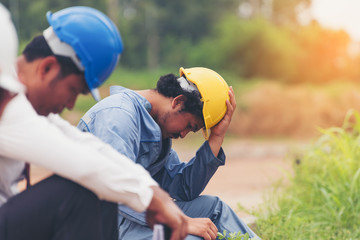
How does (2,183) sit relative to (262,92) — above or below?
above

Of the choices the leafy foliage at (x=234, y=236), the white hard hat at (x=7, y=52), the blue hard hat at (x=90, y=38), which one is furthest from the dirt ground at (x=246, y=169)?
the white hard hat at (x=7, y=52)

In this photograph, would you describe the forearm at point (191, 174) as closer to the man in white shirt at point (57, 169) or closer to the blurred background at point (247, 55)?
the man in white shirt at point (57, 169)

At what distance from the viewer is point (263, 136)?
13352 mm

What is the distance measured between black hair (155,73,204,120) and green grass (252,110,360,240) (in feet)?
3.99

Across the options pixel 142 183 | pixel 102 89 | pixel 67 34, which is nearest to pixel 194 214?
pixel 142 183

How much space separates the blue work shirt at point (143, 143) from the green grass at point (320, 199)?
0.85m

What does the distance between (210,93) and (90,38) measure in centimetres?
102

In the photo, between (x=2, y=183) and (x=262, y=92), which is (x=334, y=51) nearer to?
(x=262, y=92)

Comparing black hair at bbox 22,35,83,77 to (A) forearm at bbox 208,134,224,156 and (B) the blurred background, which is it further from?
(B) the blurred background

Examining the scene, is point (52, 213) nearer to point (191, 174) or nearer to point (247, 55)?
point (191, 174)

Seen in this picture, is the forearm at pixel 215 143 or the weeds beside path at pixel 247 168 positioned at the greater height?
the forearm at pixel 215 143

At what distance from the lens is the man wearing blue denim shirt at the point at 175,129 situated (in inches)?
104

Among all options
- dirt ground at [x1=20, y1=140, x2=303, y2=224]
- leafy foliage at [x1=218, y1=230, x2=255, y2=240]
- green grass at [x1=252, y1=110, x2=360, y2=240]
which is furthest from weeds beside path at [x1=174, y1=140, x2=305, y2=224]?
leafy foliage at [x1=218, y1=230, x2=255, y2=240]

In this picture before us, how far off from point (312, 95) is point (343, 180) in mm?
10000
